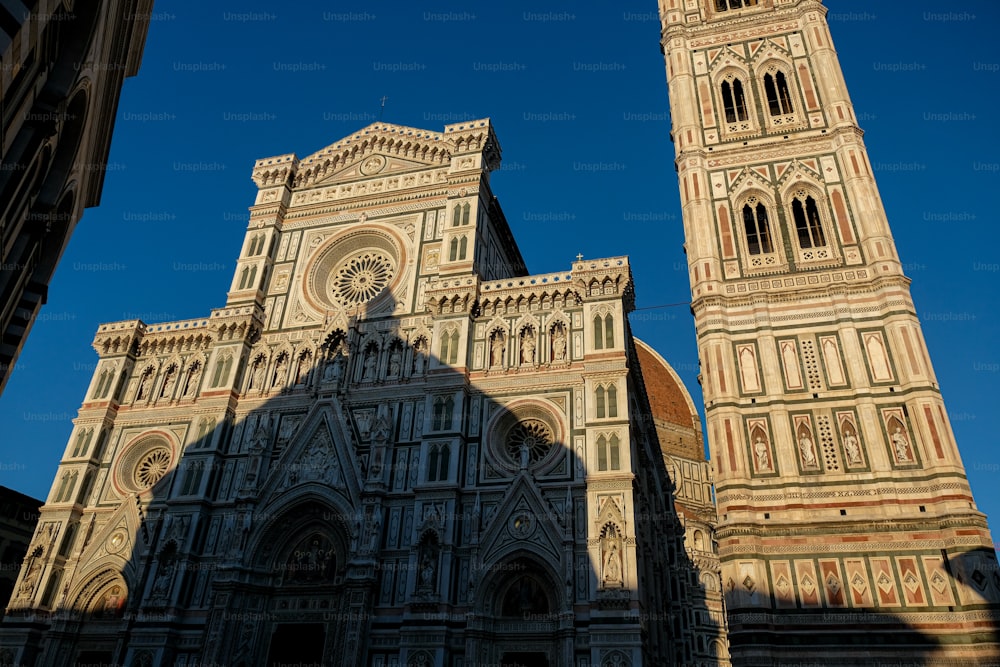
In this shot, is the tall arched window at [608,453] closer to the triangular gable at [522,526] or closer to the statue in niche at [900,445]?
the triangular gable at [522,526]

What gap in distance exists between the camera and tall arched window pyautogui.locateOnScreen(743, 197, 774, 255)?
982 inches

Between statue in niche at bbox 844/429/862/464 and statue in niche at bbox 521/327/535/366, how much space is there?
10.6 meters

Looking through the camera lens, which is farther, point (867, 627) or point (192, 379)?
point (192, 379)

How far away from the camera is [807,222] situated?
24906mm

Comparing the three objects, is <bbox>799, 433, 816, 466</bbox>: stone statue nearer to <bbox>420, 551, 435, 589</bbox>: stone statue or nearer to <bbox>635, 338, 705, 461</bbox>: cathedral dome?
<bbox>420, 551, 435, 589</bbox>: stone statue

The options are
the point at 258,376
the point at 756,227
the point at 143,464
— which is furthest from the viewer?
the point at 258,376

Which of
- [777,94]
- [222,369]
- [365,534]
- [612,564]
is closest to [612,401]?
[612,564]

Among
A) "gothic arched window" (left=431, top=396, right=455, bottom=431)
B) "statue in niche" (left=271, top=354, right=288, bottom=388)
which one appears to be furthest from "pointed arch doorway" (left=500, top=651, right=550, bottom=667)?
"statue in niche" (left=271, top=354, right=288, bottom=388)

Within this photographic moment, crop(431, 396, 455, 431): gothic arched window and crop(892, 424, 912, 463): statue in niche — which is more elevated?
crop(431, 396, 455, 431): gothic arched window

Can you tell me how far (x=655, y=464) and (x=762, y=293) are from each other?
13.0 m

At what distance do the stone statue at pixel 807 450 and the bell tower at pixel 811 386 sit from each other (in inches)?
1.6

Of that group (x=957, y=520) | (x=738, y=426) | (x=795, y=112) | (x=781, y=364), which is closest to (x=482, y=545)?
(x=738, y=426)

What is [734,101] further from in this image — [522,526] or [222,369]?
[222,369]

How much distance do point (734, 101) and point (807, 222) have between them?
694 centimetres
